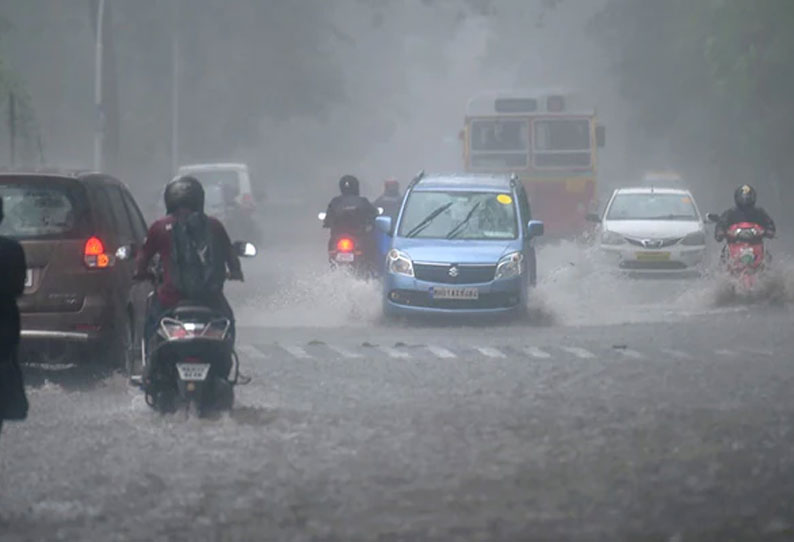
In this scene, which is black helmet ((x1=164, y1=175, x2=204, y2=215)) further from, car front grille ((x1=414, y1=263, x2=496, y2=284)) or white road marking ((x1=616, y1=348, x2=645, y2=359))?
car front grille ((x1=414, y1=263, x2=496, y2=284))

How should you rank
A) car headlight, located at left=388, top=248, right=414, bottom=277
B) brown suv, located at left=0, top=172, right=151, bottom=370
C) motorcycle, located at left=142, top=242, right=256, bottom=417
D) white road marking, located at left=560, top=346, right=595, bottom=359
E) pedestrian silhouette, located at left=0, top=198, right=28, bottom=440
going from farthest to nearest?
car headlight, located at left=388, top=248, right=414, bottom=277, white road marking, located at left=560, top=346, right=595, bottom=359, brown suv, located at left=0, top=172, right=151, bottom=370, motorcycle, located at left=142, top=242, right=256, bottom=417, pedestrian silhouette, located at left=0, top=198, right=28, bottom=440

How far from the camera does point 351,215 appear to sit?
76.0 ft

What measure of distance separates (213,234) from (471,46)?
143 meters

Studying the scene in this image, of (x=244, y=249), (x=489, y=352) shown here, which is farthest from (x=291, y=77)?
(x=244, y=249)

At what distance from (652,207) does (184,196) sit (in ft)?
61.8

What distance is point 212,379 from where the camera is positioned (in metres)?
12.3

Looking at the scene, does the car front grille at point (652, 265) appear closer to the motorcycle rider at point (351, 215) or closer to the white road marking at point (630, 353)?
the motorcycle rider at point (351, 215)

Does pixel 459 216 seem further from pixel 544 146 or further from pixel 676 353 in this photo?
pixel 544 146

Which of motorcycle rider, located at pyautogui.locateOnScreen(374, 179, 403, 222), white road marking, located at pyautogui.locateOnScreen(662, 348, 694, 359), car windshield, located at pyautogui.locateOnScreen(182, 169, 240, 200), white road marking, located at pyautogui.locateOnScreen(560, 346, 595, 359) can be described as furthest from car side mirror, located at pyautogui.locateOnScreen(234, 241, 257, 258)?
car windshield, located at pyautogui.locateOnScreen(182, 169, 240, 200)

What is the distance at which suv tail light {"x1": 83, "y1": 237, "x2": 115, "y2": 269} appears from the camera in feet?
47.8

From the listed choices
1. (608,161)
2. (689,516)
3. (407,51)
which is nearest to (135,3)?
(608,161)

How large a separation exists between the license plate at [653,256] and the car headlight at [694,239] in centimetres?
34

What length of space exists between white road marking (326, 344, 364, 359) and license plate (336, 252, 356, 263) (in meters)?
4.48

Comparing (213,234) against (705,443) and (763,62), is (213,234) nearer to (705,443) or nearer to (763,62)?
(705,443)
